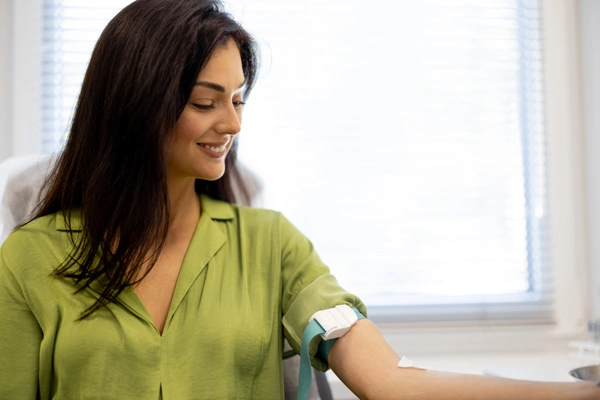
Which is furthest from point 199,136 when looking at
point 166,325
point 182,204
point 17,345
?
point 17,345

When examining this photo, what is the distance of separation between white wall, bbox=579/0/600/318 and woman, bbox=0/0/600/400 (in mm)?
1148

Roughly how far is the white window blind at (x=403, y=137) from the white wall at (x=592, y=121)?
0.15m

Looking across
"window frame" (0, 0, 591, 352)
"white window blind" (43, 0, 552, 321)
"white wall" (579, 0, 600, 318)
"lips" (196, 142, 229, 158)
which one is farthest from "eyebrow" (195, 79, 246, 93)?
"white wall" (579, 0, 600, 318)

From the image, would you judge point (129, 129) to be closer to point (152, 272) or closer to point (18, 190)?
point (152, 272)

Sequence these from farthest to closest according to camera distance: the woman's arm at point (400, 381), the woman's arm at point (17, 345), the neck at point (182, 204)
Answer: the neck at point (182, 204) < the woman's arm at point (17, 345) < the woman's arm at point (400, 381)

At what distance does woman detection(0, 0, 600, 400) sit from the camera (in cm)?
109

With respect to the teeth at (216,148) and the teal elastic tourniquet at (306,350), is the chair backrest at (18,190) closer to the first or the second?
the teeth at (216,148)

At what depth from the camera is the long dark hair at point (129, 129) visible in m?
1.11

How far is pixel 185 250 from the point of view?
1.24 metres

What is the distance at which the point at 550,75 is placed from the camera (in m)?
1.97

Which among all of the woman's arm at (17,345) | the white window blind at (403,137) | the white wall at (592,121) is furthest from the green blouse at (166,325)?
the white wall at (592,121)

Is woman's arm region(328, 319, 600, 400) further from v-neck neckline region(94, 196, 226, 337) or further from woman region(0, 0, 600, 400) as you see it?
v-neck neckline region(94, 196, 226, 337)

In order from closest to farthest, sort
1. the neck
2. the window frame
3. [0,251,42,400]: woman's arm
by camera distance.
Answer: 1. [0,251,42,400]: woman's arm
2. the neck
3. the window frame

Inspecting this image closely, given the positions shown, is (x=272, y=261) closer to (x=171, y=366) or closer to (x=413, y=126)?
(x=171, y=366)
